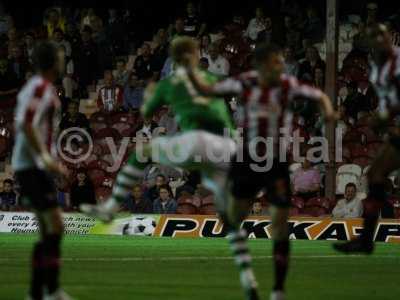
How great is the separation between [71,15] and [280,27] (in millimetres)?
6278

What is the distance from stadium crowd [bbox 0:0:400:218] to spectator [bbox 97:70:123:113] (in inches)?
0.8

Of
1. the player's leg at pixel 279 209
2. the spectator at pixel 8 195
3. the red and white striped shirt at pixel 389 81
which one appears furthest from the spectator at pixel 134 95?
the player's leg at pixel 279 209

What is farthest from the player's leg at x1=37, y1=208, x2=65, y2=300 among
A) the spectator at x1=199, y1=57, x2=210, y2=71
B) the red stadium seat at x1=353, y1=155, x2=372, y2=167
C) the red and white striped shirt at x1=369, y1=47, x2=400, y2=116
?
the spectator at x1=199, y1=57, x2=210, y2=71

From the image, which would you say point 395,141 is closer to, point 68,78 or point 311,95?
point 311,95

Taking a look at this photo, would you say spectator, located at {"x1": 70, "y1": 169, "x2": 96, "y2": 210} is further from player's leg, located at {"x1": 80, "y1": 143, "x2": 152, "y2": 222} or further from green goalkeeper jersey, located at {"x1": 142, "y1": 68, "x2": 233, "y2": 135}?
green goalkeeper jersey, located at {"x1": 142, "y1": 68, "x2": 233, "y2": 135}

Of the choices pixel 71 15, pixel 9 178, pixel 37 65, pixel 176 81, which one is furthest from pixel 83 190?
pixel 37 65

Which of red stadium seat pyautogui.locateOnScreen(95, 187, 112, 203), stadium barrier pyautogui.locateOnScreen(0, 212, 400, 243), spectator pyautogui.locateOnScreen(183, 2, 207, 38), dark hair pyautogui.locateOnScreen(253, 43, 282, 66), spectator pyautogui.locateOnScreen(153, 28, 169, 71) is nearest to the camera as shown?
dark hair pyautogui.locateOnScreen(253, 43, 282, 66)

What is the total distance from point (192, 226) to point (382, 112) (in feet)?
33.8

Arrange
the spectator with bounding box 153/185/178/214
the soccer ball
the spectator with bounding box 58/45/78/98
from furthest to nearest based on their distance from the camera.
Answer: the spectator with bounding box 58/45/78/98
the spectator with bounding box 153/185/178/214
the soccer ball

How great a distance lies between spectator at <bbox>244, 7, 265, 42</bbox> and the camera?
88.3 feet

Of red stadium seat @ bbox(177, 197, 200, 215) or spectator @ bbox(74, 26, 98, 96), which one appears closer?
red stadium seat @ bbox(177, 197, 200, 215)

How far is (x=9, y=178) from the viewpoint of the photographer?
27.0 m

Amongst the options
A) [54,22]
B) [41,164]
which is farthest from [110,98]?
[41,164]

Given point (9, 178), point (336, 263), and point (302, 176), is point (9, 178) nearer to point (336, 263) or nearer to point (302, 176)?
point (302, 176)
